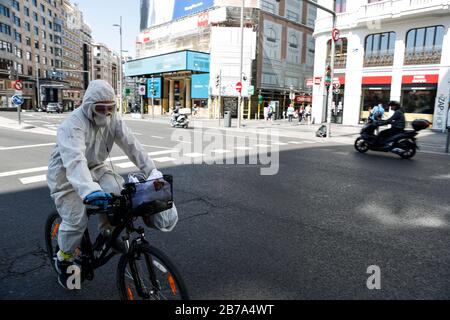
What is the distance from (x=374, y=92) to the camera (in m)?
26.5

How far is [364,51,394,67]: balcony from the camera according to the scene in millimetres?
25347

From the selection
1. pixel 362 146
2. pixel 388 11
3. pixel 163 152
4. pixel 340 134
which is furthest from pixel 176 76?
pixel 362 146

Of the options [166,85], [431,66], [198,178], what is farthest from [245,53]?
[198,178]

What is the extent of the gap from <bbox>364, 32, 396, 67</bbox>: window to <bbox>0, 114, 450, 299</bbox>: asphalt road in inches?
808

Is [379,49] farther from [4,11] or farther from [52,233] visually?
[4,11]

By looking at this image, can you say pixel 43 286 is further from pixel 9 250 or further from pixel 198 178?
pixel 198 178

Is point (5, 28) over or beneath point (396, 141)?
over

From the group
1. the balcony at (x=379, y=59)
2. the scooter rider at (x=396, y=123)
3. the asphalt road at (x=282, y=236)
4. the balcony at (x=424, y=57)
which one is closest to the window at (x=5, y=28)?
the balcony at (x=379, y=59)

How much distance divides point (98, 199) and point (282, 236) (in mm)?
2568

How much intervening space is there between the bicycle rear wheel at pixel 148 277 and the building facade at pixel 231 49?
2883 centimetres

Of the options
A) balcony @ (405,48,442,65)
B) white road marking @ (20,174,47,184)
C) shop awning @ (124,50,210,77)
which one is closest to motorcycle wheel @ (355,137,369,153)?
white road marking @ (20,174,47,184)

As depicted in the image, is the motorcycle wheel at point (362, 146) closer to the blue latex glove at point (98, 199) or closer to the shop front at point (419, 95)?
the blue latex glove at point (98, 199)

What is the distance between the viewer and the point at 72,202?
262 cm

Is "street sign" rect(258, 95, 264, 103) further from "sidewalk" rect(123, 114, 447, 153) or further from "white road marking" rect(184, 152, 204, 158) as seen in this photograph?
"white road marking" rect(184, 152, 204, 158)
